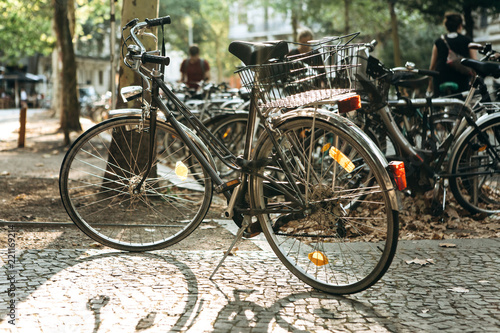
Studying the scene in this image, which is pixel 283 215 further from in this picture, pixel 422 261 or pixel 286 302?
pixel 422 261

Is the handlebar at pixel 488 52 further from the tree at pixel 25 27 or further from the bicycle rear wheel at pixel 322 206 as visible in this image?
the tree at pixel 25 27

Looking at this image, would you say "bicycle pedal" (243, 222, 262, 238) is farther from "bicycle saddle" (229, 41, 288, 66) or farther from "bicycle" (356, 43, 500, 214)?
"bicycle" (356, 43, 500, 214)

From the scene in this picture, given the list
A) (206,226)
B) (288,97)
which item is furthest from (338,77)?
(206,226)

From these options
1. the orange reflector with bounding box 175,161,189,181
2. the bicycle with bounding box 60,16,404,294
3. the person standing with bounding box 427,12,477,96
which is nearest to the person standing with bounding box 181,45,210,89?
the person standing with bounding box 427,12,477,96

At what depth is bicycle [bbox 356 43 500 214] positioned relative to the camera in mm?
5172

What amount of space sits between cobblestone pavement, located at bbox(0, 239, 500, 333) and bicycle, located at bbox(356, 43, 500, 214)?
120 cm

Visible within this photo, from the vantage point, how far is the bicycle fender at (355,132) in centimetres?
319

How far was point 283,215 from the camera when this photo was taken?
3678 millimetres

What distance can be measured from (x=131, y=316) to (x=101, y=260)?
3.41 ft

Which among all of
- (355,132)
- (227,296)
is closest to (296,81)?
(355,132)

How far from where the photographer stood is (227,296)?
3375 millimetres

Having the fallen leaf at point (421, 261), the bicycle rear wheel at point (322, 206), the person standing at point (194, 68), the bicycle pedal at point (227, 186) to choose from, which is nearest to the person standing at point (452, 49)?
the fallen leaf at point (421, 261)

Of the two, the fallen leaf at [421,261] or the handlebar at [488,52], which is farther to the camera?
the handlebar at [488,52]

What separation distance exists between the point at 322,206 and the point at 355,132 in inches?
19.7
